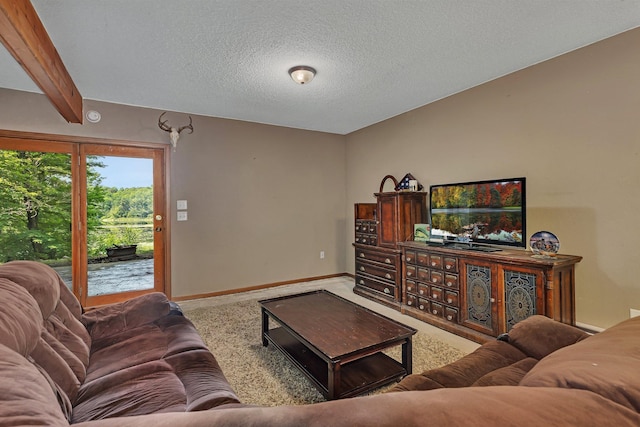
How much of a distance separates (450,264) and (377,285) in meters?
1.20

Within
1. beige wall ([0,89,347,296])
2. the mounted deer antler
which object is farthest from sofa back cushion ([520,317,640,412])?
the mounted deer antler

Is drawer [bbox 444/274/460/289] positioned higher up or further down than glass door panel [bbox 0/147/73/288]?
further down

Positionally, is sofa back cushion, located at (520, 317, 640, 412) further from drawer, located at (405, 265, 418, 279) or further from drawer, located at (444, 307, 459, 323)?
drawer, located at (405, 265, 418, 279)

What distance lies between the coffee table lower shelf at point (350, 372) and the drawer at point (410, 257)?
→ 1404 millimetres

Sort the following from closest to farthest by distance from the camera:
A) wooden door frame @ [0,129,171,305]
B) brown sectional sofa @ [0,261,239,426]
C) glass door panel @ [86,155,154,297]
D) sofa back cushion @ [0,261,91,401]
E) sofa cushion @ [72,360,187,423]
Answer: brown sectional sofa @ [0,261,239,426] → sofa cushion @ [72,360,187,423] → sofa back cushion @ [0,261,91,401] → wooden door frame @ [0,129,171,305] → glass door panel @ [86,155,154,297]

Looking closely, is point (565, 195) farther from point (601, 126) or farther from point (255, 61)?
point (255, 61)

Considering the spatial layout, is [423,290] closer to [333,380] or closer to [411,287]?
[411,287]

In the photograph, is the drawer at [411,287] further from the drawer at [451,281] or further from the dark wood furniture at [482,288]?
the drawer at [451,281]

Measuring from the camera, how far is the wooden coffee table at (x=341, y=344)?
1.83 m

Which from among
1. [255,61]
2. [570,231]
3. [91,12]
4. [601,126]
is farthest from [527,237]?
[91,12]

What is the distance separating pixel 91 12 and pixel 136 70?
84 centimetres

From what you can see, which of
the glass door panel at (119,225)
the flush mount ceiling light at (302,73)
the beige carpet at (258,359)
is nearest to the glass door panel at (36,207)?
the glass door panel at (119,225)

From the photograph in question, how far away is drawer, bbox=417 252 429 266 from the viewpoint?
3.24 m

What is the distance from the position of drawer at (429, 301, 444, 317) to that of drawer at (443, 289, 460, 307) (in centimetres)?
10
